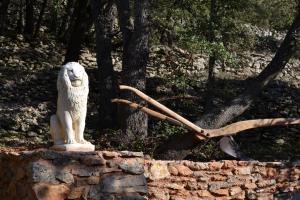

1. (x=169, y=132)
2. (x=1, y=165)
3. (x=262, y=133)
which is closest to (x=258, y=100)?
(x=262, y=133)

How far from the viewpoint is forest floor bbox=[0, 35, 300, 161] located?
11.3m

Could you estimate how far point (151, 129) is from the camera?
12.6 metres

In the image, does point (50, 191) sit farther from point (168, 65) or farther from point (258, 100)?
point (258, 100)

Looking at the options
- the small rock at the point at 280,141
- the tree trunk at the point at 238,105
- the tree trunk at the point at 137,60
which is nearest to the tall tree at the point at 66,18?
the tree trunk at the point at 137,60

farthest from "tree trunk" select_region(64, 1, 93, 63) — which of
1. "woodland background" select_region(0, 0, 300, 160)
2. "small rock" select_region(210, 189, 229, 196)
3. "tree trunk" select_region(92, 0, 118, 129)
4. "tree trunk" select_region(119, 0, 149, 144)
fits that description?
"small rock" select_region(210, 189, 229, 196)

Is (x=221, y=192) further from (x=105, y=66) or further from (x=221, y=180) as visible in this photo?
(x=105, y=66)

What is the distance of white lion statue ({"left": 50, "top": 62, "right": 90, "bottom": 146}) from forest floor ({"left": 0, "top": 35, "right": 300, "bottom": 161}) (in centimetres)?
249

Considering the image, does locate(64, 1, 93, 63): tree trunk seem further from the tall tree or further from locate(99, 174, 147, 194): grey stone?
locate(99, 174, 147, 194): grey stone

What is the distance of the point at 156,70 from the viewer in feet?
55.7

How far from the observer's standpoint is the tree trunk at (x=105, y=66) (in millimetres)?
11961

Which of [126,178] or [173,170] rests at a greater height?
[173,170]

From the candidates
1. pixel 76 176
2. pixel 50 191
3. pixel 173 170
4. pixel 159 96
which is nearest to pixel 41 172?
pixel 50 191

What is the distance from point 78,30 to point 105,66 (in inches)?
153

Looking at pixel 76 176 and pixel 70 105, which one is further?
pixel 70 105
